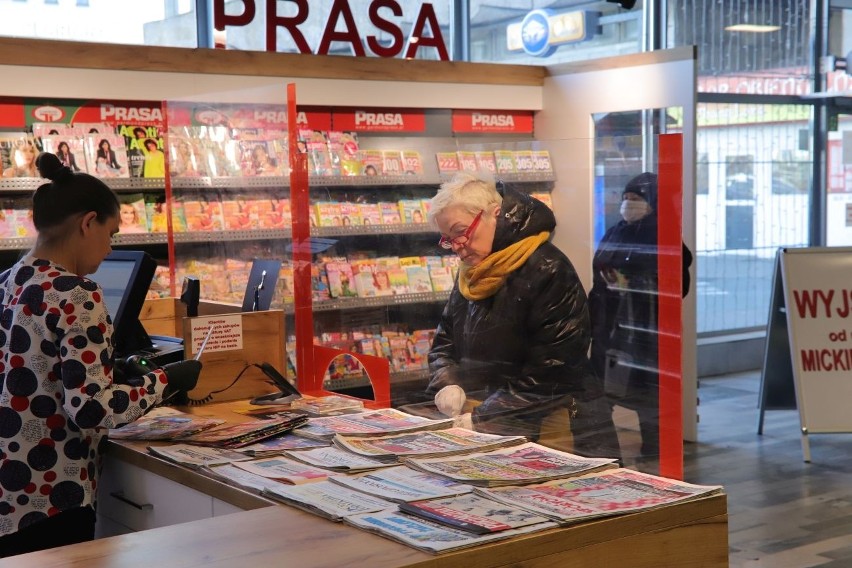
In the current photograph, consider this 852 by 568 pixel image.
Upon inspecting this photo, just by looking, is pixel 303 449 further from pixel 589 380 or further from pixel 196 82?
pixel 196 82

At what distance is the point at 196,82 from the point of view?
248 inches

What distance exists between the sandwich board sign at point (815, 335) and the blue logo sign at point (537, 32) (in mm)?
3600

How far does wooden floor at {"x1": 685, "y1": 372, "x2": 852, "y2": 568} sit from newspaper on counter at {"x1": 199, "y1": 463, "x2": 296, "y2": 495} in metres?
2.98

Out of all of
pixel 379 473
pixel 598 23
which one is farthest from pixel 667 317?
pixel 598 23

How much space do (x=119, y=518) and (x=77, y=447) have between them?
321mm

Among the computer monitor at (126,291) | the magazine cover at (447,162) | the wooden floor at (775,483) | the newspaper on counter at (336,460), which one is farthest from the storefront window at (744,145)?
the newspaper on counter at (336,460)

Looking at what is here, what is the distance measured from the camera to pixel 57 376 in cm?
264

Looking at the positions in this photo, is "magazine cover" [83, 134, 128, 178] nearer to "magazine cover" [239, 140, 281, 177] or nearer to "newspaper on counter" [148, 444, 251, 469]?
"magazine cover" [239, 140, 281, 177]

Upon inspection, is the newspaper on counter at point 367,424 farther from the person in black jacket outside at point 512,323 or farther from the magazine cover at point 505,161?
the magazine cover at point 505,161

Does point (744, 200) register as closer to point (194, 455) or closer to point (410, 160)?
point (410, 160)

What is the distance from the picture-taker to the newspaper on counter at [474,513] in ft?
6.57

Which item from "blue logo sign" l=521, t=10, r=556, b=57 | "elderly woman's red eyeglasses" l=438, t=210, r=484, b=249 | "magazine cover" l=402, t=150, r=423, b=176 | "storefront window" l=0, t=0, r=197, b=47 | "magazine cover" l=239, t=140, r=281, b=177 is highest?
"blue logo sign" l=521, t=10, r=556, b=57

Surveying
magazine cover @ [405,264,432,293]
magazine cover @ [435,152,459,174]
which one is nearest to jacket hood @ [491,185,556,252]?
magazine cover @ [435,152,459,174]

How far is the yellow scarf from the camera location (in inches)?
122
